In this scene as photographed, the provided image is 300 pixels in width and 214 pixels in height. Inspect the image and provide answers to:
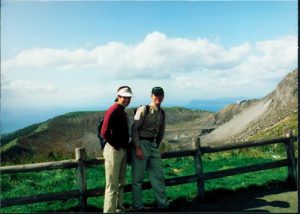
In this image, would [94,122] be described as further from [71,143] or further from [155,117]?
[155,117]

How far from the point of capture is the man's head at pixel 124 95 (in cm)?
823

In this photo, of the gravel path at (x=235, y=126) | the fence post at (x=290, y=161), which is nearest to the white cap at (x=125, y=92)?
the fence post at (x=290, y=161)

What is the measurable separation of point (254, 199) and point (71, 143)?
28832 millimetres

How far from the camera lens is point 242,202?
9.84 metres

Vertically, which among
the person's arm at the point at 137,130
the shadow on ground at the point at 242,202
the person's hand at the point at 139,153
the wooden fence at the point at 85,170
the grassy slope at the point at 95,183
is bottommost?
the shadow on ground at the point at 242,202

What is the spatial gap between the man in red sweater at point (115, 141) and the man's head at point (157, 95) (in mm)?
644

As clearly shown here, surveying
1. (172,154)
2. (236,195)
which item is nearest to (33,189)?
(172,154)

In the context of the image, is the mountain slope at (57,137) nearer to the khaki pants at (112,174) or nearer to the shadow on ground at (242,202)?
the shadow on ground at (242,202)

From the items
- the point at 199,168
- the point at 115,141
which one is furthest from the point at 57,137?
the point at 115,141

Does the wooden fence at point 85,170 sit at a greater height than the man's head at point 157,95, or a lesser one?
lesser

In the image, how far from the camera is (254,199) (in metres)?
10.1

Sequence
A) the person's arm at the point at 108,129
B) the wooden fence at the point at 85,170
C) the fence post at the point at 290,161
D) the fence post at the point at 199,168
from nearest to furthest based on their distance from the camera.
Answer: the person's arm at the point at 108,129, the wooden fence at the point at 85,170, the fence post at the point at 199,168, the fence post at the point at 290,161

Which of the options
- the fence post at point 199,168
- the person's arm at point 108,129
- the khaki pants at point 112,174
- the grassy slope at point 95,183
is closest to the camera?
the person's arm at point 108,129

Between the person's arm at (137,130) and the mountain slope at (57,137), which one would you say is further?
the mountain slope at (57,137)
